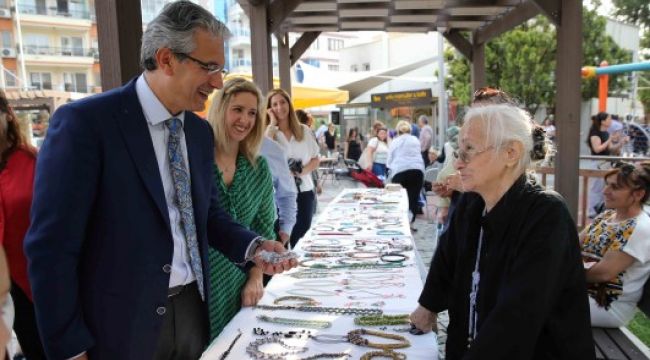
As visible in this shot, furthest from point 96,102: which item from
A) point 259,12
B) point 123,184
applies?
point 259,12

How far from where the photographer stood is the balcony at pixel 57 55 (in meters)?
36.5

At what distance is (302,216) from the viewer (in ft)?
14.8

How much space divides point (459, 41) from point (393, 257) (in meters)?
5.77

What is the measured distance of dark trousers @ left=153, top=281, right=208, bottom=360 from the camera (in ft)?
4.91

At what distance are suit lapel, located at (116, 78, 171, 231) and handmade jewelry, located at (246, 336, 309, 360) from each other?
0.60 metres

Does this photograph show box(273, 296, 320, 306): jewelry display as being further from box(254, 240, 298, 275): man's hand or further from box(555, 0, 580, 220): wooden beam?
box(555, 0, 580, 220): wooden beam

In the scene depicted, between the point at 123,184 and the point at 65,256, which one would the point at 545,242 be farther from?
the point at 65,256

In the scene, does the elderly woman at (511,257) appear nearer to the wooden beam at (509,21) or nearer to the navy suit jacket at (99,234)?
the navy suit jacket at (99,234)

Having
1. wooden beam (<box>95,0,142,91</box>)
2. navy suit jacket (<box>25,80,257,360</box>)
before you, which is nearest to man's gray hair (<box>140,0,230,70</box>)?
navy suit jacket (<box>25,80,257,360</box>)

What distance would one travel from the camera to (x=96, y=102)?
132cm

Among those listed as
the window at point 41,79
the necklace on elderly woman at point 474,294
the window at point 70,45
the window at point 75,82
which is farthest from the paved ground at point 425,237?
the window at point 70,45

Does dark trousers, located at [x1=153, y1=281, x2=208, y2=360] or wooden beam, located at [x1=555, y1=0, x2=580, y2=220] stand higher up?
wooden beam, located at [x1=555, y1=0, x2=580, y2=220]

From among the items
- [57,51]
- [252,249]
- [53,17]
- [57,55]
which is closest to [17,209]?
[252,249]

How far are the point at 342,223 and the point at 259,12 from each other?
8.46 feet
